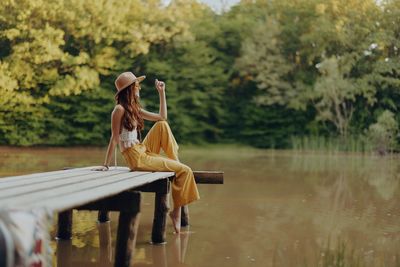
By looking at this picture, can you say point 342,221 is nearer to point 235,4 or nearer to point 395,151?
point 395,151

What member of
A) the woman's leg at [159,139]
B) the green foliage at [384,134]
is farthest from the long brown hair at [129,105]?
the green foliage at [384,134]

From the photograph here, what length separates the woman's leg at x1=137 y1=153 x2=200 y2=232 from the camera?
4.97 meters

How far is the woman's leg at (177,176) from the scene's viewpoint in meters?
4.97

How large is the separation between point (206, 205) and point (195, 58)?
19288 mm

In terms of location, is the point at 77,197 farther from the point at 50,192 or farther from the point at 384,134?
the point at 384,134

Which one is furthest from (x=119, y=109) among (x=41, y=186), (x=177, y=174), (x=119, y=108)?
(x=41, y=186)

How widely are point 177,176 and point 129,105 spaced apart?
2.37 ft

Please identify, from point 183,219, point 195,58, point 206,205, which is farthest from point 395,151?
point 183,219

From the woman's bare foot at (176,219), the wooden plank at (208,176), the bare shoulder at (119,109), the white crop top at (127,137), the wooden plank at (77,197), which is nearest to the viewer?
the wooden plank at (77,197)

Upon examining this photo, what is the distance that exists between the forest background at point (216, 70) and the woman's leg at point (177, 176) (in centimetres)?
1754

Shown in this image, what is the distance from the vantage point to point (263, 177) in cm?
1112

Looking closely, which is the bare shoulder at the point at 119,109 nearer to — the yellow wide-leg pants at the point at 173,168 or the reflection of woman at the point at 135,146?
the reflection of woman at the point at 135,146

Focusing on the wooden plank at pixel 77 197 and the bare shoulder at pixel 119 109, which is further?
the bare shoulder at pixel 119 109

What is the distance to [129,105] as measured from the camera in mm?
4902
